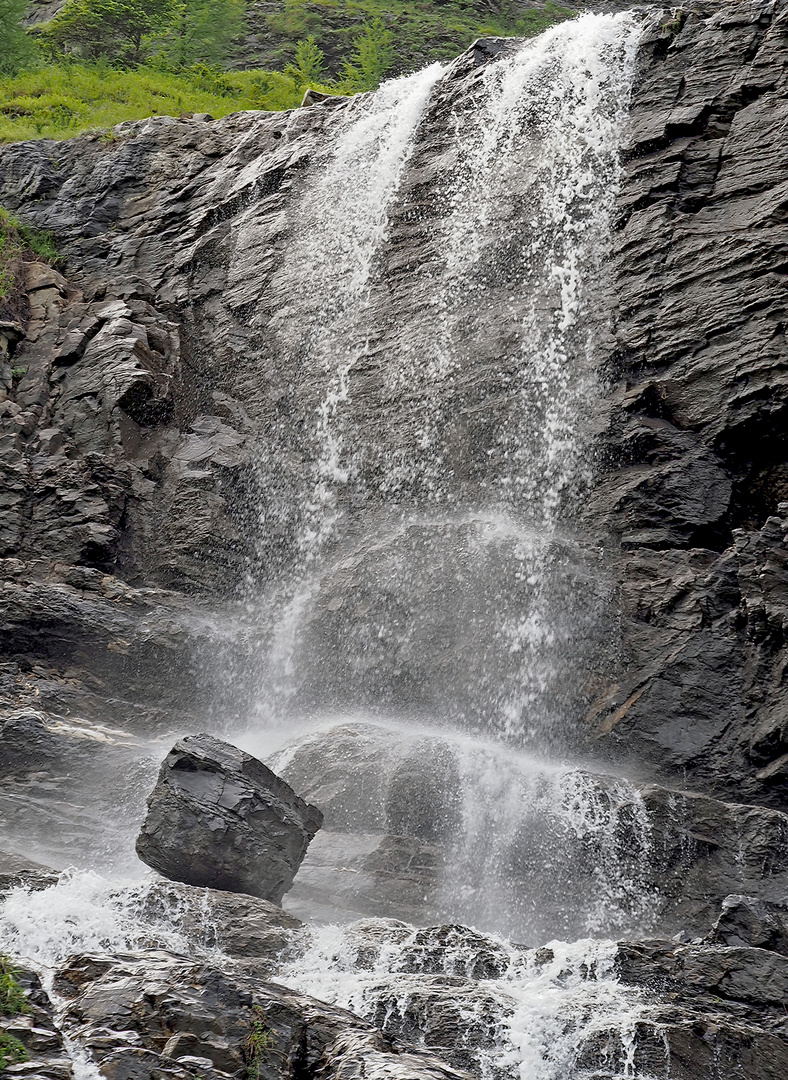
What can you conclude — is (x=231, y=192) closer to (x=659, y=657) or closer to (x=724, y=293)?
(x=724, y=293)

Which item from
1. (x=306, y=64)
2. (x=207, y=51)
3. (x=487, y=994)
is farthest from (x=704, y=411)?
(x=207, y=51)

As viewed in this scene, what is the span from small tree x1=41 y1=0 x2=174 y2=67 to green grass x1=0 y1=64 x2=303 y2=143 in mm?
2050

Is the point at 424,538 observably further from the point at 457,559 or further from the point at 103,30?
the point at 103,30

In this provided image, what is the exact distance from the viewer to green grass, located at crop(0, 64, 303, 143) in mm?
30328

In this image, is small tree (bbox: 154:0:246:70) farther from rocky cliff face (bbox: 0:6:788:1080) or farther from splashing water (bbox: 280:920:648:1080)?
splashing water (bbox: 280:920:648:1080)

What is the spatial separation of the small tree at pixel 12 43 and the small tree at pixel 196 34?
16.7ft

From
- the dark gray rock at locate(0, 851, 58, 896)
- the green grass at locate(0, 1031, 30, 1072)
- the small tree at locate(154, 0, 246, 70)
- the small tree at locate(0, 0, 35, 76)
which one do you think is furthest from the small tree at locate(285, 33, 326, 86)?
the green grass at locate(0, 1031, 30, 1072)

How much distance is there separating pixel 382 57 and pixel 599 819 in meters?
36.0

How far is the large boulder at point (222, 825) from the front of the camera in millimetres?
10617

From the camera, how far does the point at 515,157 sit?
20.3m

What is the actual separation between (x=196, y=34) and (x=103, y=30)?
3642 mm

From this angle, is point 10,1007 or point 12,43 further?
point 12,43

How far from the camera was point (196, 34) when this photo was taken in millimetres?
39938

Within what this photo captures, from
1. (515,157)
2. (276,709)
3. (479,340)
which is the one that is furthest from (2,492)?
(515,157)
